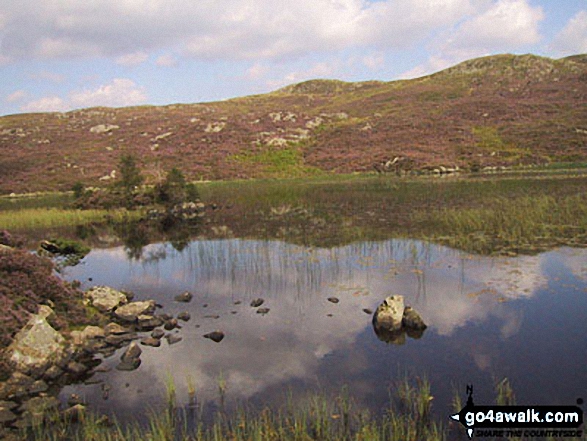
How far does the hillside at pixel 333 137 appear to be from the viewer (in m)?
71.9

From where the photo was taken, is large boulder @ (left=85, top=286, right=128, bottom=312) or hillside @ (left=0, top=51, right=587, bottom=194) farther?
hillside @ (left=0, top=51, right=587, bottom=194)

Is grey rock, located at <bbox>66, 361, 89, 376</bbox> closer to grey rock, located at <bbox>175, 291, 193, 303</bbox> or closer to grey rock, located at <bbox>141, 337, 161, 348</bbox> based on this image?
grey rock, located at <bbox>141, 337, 161, 348</bbox>

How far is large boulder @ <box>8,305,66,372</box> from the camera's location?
10902 millimetres

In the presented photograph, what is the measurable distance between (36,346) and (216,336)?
14.9 feet

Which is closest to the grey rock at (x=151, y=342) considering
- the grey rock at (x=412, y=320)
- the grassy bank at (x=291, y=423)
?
the grassy bank at (x=291, y=423)

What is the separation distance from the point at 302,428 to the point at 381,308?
5.67m

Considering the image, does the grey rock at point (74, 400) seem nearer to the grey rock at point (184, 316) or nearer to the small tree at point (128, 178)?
the grey rock at point (184, 316)

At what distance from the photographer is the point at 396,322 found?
40.8ft

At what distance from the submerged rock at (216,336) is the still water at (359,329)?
17 centimetres

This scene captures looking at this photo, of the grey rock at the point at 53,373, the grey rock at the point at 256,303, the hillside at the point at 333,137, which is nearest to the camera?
the grey rock at the point at 53,373

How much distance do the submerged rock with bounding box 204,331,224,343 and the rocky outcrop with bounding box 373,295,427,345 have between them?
4338mm

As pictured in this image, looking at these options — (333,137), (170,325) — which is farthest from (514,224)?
(333,137)

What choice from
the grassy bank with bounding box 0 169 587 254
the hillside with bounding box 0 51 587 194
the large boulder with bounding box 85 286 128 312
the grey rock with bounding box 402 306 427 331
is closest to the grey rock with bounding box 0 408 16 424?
the large boulder with bounding box 85 286 128 312

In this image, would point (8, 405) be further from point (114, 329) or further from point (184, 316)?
point (184, 316)
